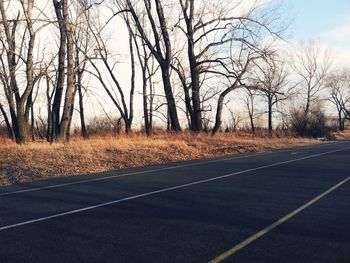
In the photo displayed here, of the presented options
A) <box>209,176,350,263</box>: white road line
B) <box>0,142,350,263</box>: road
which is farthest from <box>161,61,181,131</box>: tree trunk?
<box>209,176,350,263</box>: white road line

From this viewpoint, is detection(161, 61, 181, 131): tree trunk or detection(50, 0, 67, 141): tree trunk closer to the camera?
detection(50, 0, 67, 141): tree trunk

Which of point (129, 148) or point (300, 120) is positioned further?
point (300, 120)

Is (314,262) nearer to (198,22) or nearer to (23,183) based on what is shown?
(23,183)

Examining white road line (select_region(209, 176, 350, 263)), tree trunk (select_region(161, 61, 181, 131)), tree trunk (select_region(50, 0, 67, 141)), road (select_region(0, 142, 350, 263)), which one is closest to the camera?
white road line (select_region(209, 176, 350, 263))

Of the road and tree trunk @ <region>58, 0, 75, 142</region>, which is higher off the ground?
tree trunk @ <region>58, 0, 75, 142</region>

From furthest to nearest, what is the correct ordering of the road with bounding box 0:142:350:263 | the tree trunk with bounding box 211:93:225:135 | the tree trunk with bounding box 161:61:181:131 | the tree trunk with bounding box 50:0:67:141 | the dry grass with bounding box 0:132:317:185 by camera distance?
the tree trunk with bounding box 211:93:225:135 < the tree trunk with bounding box 161:61:181:131 < the tree trunk with bounding box 50:0:67:141 < the dry grass with bounding box 0:132:317:185 < the road with bounding box 0:142:350:263

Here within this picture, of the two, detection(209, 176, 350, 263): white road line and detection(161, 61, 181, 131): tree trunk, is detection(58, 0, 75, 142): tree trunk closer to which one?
detection(161, 61, 181, 131): tree trunk

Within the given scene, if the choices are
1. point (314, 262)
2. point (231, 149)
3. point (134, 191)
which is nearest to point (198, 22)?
A: point (231, 149)

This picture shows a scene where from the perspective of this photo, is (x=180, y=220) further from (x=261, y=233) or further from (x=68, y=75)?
(x=68, y=75)

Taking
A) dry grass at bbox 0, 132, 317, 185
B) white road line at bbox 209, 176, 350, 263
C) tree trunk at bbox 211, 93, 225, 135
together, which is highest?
tree trunk at bbox 211, 93, 225, 135

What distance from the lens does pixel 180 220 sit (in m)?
8.17

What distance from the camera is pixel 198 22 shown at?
1373 inches

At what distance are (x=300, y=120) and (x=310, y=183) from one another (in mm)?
45653

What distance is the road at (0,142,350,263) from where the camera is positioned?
6.16 meters
